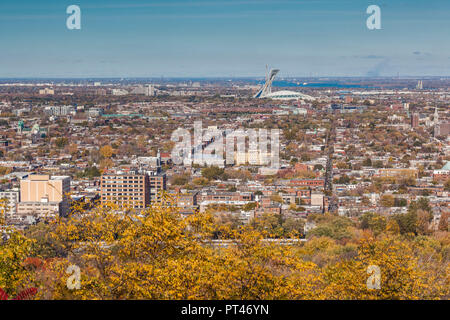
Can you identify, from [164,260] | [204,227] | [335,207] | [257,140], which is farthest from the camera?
[257,140]

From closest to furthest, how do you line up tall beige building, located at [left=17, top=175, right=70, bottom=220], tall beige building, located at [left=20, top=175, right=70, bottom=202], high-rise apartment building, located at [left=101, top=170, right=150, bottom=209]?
tall beige building, located at [left=17, top=175, right=70, bottom=220], high-rise apartment building, located at [left=101, top=170, right=150, bottom=209], tall beige building, located at [left=20, top=175, right=70, bottom=202]

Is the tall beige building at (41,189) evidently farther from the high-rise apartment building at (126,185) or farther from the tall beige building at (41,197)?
the high-rise apartment building at (126,185)

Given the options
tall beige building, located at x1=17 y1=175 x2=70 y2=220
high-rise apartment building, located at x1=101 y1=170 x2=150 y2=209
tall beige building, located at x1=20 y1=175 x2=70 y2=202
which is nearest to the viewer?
tall beige building, located at x1=17 y1=175 x2=70 y2=220

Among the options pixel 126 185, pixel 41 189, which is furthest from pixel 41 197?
pixel 126 185

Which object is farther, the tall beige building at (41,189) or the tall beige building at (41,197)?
the tall beige building at (41,189)

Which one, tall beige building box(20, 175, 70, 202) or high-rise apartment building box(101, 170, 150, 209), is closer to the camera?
high-rise apartment building box(101, 170, 150, 209)

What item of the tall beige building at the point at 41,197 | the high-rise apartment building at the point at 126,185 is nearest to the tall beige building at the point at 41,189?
the tall beige building at the point at 41,197

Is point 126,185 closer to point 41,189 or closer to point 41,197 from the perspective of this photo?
point 41,197

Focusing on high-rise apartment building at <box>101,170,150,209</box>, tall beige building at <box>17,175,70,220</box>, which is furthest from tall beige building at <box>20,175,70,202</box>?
high-rise apartment building at <box>101,170,150,209</box>

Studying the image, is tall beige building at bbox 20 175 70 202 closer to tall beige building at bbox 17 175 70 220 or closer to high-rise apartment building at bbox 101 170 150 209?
tall beige building at bbox 17 175 70 220

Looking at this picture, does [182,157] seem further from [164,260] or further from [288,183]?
[164,260]
